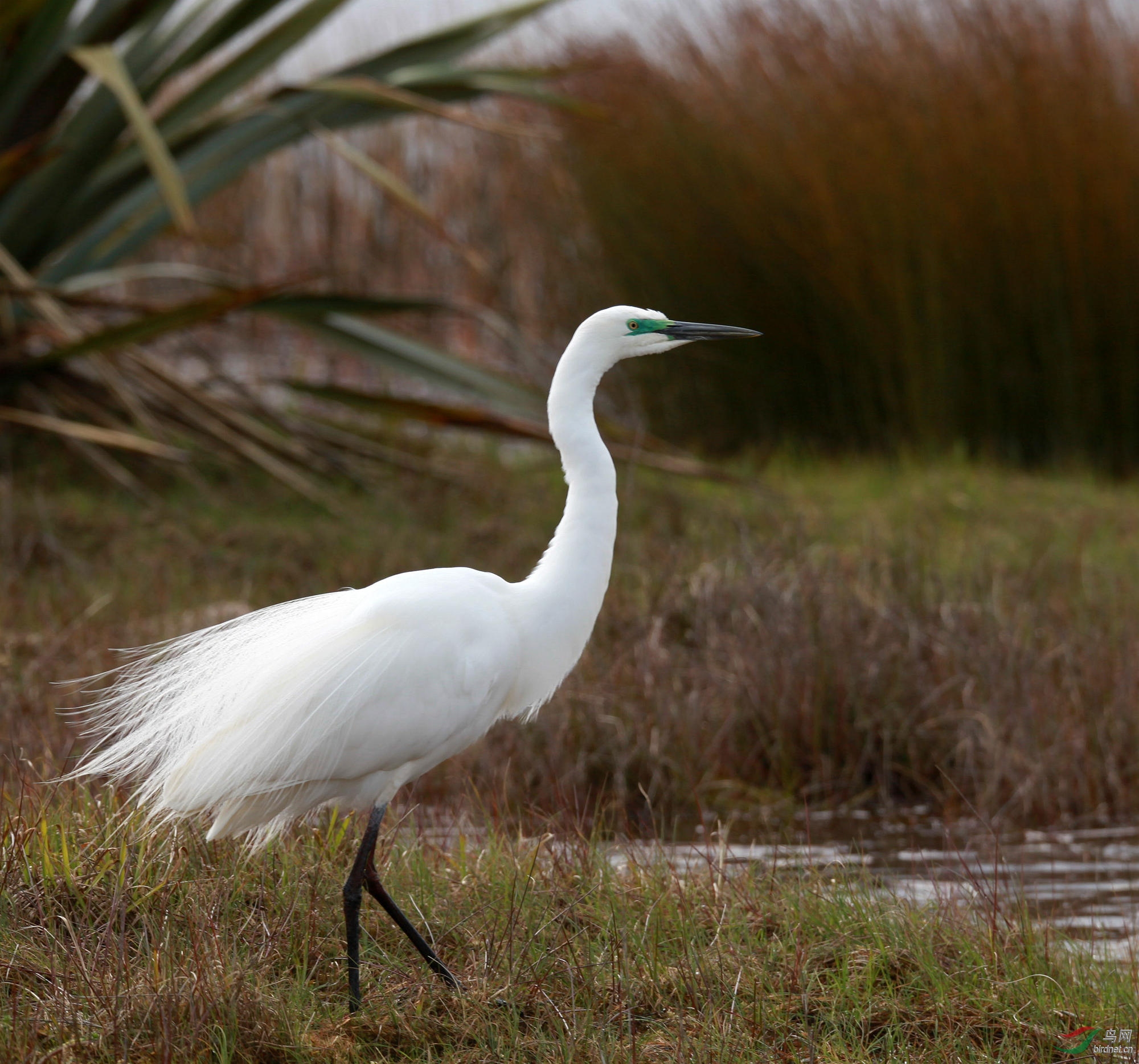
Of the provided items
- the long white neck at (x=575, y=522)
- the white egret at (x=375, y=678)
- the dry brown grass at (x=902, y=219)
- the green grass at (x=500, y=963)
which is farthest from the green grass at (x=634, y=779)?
the dry brown grass at (x=902, y=219)

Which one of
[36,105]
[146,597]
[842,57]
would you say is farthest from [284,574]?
[842,57]

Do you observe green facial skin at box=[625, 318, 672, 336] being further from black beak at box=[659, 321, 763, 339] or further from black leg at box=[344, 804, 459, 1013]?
black leg at box=[344, 804, 459, 1013]

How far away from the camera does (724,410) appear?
9.59 meters

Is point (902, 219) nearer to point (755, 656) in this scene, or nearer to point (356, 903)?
point (755, 656)

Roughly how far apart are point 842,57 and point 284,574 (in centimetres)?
494

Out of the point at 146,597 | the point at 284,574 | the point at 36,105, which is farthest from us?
the point at 36,105

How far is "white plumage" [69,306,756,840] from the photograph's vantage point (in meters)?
2.79

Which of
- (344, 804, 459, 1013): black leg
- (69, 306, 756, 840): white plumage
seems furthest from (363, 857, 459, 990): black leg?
(69, 306, 756, 840): white plumage

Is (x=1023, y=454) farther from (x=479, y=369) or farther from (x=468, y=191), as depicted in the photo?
(x=468, y=191)

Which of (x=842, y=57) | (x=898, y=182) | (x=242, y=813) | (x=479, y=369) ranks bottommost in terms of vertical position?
(x=242, y=813)

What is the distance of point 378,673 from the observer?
2.79 m

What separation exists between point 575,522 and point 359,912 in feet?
2.68

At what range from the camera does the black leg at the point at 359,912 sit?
261 cm

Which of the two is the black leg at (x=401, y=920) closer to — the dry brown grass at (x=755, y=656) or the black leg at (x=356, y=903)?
the black leg at (x=356, y=903)
